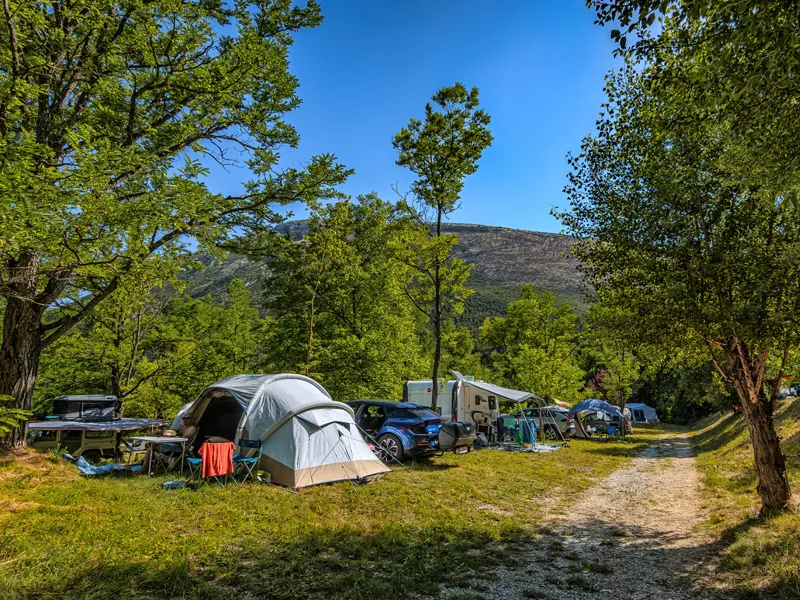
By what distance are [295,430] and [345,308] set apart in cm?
1404

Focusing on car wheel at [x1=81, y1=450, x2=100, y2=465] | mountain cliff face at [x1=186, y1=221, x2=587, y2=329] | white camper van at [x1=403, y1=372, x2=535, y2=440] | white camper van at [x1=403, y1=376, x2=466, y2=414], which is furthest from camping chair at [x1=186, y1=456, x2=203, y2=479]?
mountain cliff face at [x1=186, y1=221, x2=587, y2=329]

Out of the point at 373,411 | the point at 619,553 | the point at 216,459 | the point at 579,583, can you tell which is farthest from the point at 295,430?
the point at 619,553

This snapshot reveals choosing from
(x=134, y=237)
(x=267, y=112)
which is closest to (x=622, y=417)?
(x=267, y=112)

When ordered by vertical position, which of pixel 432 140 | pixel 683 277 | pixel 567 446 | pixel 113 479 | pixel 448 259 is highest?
pixel 432 140

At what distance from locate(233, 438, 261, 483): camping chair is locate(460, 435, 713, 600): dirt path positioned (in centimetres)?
547

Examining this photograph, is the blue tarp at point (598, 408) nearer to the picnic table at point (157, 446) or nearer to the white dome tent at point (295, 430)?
the white dome tent at point (295, 430)

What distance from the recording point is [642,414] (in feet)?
169

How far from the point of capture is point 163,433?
11148 millimetres

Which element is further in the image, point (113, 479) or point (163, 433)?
point (163, 433)

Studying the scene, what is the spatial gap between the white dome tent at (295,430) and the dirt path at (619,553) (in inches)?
172

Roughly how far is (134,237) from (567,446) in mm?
18786

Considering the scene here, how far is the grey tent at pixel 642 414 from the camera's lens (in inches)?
1997

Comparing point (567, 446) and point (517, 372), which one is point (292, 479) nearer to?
point (567, 446)

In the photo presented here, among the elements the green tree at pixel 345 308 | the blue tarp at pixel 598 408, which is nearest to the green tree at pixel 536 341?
the blue tarp at pixel 598 408
